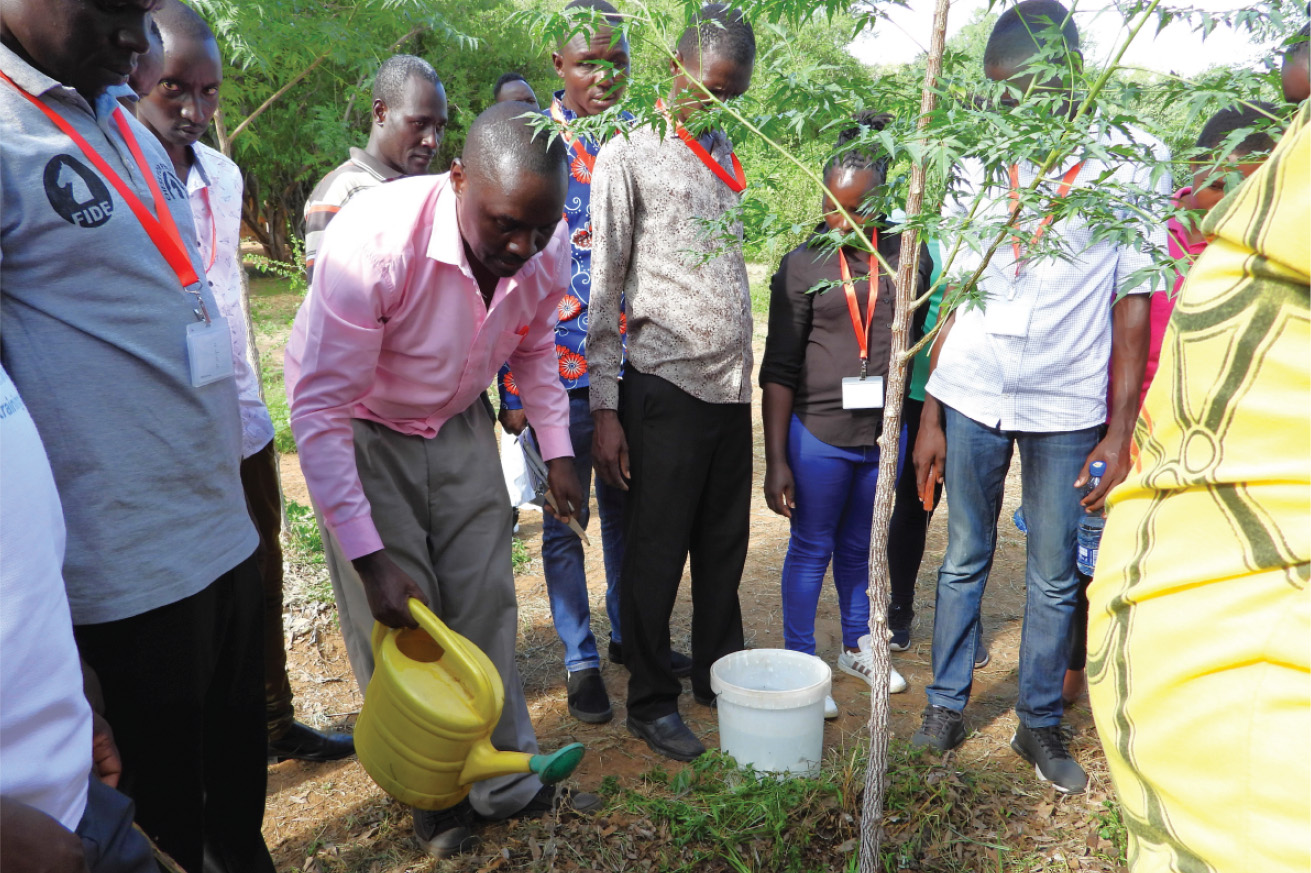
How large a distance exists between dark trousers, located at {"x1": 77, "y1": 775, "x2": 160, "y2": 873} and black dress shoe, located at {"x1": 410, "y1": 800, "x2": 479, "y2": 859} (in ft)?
4.02

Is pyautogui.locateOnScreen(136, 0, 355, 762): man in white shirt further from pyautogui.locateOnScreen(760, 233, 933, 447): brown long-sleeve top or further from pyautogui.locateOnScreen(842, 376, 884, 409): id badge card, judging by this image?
pyautogui.locateOnScreen(842, 376, 884, 409): id badge card

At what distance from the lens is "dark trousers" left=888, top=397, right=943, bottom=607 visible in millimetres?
3357

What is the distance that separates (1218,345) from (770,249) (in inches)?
47.8

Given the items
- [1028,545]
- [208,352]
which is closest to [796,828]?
[1028,545]

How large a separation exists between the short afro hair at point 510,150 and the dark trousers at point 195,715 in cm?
97

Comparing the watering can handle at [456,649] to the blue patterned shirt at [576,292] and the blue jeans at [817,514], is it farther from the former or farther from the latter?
the blue jeans at [817,514]

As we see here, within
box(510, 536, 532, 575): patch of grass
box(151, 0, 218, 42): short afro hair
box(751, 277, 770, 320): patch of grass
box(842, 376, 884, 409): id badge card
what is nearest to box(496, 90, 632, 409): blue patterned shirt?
box(842, 376, 884, 409): id badge card

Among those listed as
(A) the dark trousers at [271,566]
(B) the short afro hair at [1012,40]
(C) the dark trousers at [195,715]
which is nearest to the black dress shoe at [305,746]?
(A) the dark trousers at [271,566]

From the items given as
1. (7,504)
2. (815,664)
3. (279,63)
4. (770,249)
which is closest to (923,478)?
(815,664)

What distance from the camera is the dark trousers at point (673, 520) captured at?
2.71 metres

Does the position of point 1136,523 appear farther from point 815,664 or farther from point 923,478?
point 923,478

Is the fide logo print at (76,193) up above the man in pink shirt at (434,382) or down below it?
above

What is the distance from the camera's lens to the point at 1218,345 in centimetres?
80

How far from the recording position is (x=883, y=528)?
6.46 feet
